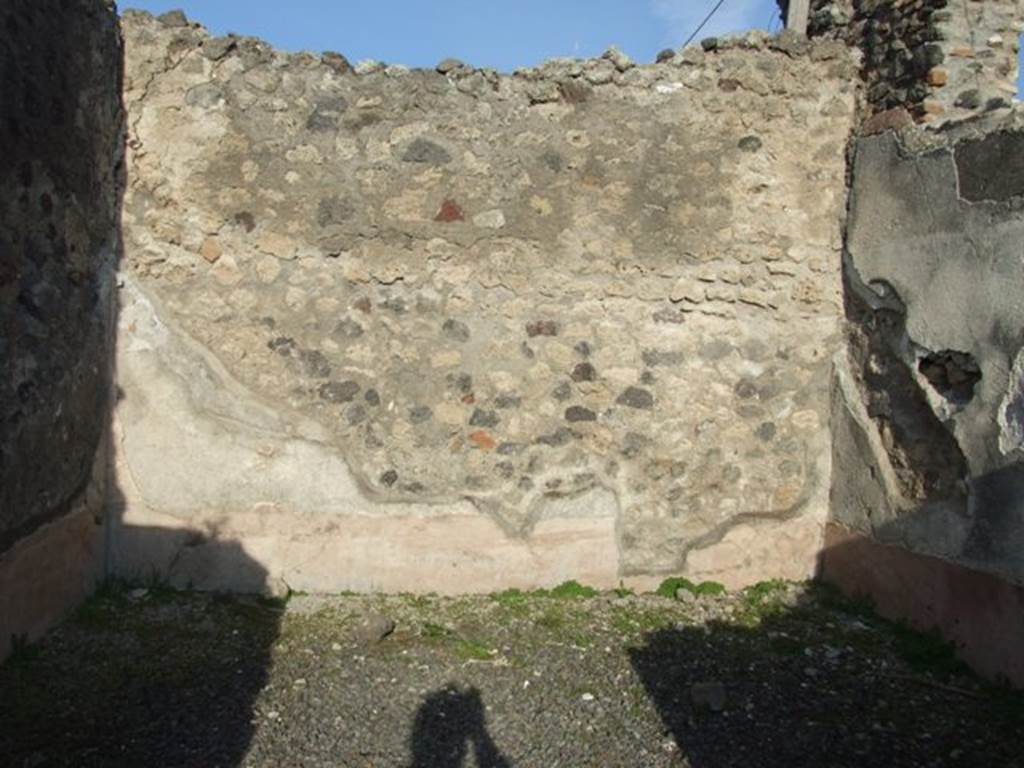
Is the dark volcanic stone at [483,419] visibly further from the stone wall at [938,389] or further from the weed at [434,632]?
the stone wall at [938,389]

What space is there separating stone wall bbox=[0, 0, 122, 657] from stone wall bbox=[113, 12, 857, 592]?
172 millimetres

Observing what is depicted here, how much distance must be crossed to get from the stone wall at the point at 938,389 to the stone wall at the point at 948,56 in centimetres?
23

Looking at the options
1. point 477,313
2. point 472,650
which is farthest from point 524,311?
point 472,650

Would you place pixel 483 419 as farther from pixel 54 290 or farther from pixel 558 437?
pixel 54 290

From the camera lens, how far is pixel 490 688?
11.8 ft

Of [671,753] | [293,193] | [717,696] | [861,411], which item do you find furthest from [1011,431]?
[293,193]

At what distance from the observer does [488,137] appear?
4.67 m

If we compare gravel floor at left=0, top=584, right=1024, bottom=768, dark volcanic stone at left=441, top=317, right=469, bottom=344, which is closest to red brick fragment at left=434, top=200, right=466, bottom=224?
dark volcanic stone at left=441, top=317, right=469, bottom=344

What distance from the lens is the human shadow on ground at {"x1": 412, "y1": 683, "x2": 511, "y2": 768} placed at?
3.04 meters

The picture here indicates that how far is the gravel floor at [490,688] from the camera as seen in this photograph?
309cm

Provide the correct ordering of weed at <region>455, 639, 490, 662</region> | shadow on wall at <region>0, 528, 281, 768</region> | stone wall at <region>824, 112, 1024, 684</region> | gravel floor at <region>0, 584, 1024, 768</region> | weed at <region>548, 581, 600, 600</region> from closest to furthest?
shadow on wall at <region>0, 528, 281, 768</region> → gravel floor at <region>0, 584, 1024, 768</region> → stone wall at <region>824, 112, 1024, 684</region> → weed at <region>455, 639, 490, 662</region> → weed at <region>548, 581, 600, 600</region>

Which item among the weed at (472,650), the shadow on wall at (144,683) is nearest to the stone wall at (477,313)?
the shadow on wall at (144,683)

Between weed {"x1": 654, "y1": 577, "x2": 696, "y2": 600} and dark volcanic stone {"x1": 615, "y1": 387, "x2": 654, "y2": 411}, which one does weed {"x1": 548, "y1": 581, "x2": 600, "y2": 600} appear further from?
dark volcanic stone {"x1": 615, "y1": 387, "x2": 654, "y2": 411}

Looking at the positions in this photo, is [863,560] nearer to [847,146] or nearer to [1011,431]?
[1011,431]
